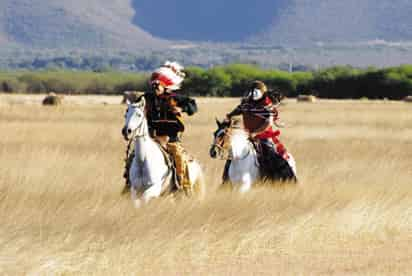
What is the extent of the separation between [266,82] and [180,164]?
84358 millimetres

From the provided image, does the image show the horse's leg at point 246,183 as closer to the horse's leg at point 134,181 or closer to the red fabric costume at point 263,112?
the red fabric costume at point 263,112

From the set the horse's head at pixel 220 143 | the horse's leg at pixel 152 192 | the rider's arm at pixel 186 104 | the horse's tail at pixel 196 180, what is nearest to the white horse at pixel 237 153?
the horse's head at pixel 220 143

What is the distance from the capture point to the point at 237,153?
15.2 metres

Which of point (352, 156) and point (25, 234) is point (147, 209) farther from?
point (352, 156)

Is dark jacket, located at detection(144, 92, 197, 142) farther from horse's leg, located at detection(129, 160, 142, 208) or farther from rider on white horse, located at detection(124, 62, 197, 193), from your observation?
horse's leg, located at detection(129, 160, 142, 208)

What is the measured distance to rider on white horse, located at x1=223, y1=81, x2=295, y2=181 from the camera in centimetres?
1575

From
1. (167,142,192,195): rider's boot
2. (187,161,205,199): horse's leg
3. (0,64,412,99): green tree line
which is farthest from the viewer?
(0,64,412,99): green tree line

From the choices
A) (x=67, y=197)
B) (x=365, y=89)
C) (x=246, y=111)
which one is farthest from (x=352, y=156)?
(x=365, y=89)

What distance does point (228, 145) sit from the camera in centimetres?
1506

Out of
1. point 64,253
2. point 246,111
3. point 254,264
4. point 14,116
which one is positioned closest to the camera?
point 64,253

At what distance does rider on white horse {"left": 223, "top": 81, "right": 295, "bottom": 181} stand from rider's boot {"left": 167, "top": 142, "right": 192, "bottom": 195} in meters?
1.69

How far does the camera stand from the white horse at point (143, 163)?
43.7 feet

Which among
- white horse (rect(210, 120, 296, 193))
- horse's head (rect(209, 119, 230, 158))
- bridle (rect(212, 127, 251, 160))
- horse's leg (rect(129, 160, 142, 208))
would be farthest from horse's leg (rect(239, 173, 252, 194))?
horse's leg (rect(129, 160, 142, 208))

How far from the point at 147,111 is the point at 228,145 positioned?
1.27 meters
